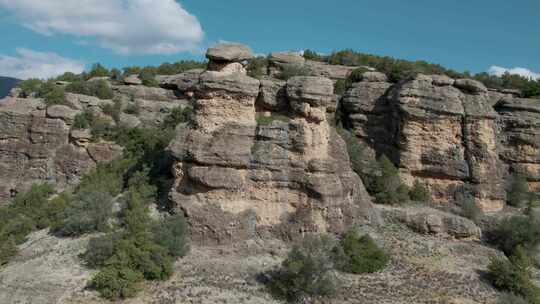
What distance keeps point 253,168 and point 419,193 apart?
1089cm

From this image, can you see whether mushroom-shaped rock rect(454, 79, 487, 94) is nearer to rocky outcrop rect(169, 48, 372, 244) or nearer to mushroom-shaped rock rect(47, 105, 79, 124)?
rocky outcrop rect(169, 48, 372, 244)

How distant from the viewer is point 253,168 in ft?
58.6

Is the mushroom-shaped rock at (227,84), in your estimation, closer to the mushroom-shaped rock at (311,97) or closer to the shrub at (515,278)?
the mushroom-shaped rock at (311,97)

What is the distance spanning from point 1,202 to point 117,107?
9.23m

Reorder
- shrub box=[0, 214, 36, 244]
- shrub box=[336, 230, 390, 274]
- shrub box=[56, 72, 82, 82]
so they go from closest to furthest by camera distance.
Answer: shrub box=[336, 230, 390, 274] → shrub box=[0, 214, 36, 244] → shrub box=[56, 72, 82, 82]

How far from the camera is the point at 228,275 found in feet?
49.8

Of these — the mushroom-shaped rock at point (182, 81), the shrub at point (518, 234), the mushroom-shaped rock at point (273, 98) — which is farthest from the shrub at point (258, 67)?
the shrub at point (518, 234)

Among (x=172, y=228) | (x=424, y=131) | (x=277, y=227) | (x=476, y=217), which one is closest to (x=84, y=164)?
(x=172, y=228)

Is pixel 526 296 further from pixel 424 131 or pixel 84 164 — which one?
pixel 84 164

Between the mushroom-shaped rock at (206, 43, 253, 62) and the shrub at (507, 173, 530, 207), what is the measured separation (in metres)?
18.4

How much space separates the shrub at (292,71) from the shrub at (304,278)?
55.5 ft

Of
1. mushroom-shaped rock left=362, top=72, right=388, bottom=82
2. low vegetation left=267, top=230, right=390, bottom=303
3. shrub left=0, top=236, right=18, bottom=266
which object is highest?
mushroom-shaped rock left=362, top=72, right=388, bottom=82

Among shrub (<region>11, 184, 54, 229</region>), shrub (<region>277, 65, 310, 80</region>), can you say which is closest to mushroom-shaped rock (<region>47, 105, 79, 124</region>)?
shrub (<region>11, 184, 54, 229</region>)

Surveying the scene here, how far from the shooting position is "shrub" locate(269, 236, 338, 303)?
1437 centimetres
